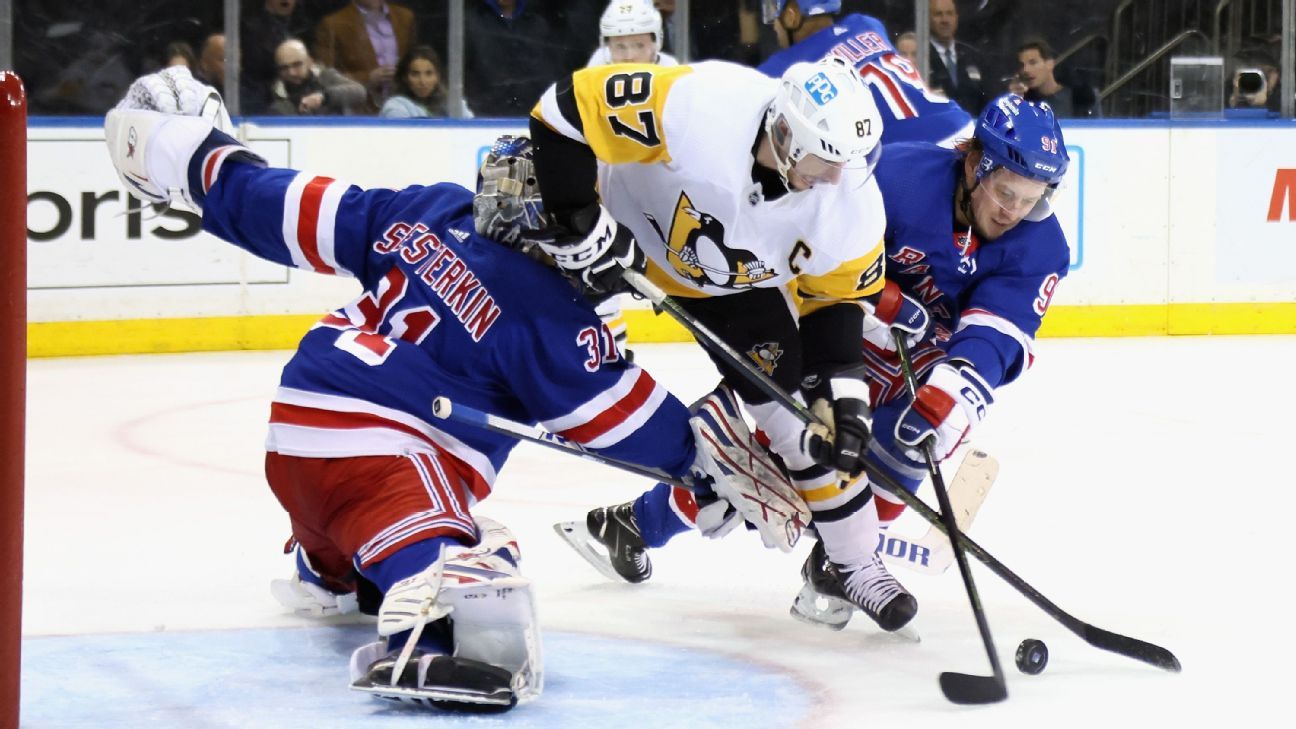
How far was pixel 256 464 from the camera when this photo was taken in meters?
4.52

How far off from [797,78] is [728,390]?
2.17 ft

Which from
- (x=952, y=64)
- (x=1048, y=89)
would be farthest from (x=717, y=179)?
(x=1048, y=89)

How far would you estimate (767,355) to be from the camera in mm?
3080

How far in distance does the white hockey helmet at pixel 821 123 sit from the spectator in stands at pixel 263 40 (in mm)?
4344

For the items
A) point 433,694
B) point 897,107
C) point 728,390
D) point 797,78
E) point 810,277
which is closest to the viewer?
point 433,694

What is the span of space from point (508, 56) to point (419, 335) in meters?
4.53

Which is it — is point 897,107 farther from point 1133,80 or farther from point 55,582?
point 1133,80

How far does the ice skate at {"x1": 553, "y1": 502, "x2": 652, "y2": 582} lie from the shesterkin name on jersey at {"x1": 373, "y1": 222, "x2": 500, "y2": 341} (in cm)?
74

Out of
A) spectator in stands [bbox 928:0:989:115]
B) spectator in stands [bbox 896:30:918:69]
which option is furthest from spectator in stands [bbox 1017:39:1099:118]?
spectator in stands [bbox 896:30:918:69]

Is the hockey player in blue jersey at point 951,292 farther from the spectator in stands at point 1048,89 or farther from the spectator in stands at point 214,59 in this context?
the spectator in stands at point 1048,89

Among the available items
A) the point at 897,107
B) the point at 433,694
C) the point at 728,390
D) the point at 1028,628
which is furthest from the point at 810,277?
the point at 897,107

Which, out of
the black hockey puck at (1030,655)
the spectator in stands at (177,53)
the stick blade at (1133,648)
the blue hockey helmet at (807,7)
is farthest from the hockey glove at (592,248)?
the spectator in stands at (177,53)

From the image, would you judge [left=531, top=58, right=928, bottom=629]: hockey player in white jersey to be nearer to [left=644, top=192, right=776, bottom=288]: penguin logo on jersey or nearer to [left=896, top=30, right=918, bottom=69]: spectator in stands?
[left=644, top=192, right=776, bottom=288]: penguin logo on jersey

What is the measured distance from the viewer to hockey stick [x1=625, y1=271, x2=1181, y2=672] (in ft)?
→ 8.93
